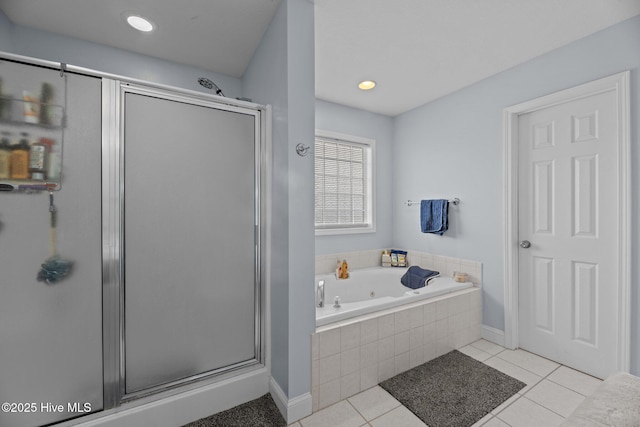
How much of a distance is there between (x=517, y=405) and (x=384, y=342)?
849 mm

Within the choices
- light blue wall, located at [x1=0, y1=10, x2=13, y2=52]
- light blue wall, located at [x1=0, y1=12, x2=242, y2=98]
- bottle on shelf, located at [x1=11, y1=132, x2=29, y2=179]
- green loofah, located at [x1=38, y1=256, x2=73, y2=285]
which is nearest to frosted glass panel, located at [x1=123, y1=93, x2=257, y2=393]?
green loofah, located at [x1=38, y1=256, x2=73, y2=285]

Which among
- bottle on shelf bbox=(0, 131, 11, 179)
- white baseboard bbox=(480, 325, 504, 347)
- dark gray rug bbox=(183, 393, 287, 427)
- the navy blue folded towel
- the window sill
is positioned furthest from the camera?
the window sill

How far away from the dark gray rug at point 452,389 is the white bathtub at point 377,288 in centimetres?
52

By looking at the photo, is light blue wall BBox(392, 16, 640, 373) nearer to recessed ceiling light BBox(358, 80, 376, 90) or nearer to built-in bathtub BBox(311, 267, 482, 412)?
built-in bathtub BBox(311, 267, 482, 412)

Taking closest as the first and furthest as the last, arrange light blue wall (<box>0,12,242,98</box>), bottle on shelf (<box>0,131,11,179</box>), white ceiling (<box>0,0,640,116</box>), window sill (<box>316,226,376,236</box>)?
bottle on shelf (<box>0,131,11,179</box>)
white ceiling (<box>0,0,640,116</box>)
light blue wall (<box>0,12,242,98</box>)
window sill (<box>316,226,376,236</box>)

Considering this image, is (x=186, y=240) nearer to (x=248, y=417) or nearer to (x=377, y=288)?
(x=248, y=417)

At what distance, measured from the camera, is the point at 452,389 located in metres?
1.78

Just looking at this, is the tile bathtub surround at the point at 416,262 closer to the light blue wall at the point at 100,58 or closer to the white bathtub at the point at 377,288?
the white bathtub at the point at 377,288

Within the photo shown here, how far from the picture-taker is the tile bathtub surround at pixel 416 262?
8.52ft

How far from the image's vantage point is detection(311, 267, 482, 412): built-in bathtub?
5.39 feet

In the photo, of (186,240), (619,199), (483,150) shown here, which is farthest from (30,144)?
(619,199)

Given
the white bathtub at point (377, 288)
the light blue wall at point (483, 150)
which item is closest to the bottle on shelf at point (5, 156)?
the white bathtub at point (377, 288)

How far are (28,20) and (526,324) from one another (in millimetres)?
4311

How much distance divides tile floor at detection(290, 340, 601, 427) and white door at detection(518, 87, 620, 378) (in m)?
0.23
